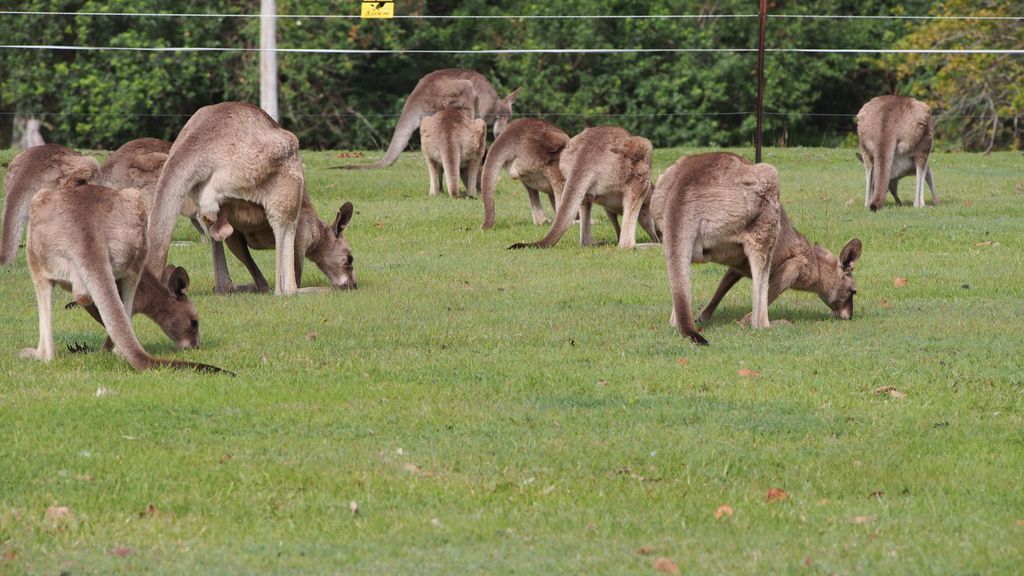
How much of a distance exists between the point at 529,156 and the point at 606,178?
1.48 meters

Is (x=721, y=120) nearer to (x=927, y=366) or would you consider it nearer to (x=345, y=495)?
(x=927, y=366)

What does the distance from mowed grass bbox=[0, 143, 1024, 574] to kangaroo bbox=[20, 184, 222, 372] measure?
348mm

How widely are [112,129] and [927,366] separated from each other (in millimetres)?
24419

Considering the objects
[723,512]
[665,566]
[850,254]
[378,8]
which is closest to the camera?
[665,566]

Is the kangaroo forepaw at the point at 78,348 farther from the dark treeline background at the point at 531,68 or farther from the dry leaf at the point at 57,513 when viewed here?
the dark treeline background at the point at 531,68

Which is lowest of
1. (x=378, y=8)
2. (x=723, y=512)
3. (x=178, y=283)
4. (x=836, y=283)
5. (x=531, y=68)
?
(x=723, y=512)

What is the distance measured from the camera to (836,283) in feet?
33.1

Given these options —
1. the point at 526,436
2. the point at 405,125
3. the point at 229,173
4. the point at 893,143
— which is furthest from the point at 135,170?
the point at 405,125

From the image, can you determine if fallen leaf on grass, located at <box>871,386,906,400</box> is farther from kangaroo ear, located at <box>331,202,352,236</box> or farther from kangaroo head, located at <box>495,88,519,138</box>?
kangaroo head, located at <box>495,88,519,138</box>

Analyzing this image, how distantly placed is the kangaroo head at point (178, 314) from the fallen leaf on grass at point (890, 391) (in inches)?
157

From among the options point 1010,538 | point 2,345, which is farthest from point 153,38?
point 1010,538

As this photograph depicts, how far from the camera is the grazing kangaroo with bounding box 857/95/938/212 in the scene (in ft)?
51.8

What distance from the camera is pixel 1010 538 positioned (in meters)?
5.47

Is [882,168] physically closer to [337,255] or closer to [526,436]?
[337,255]
